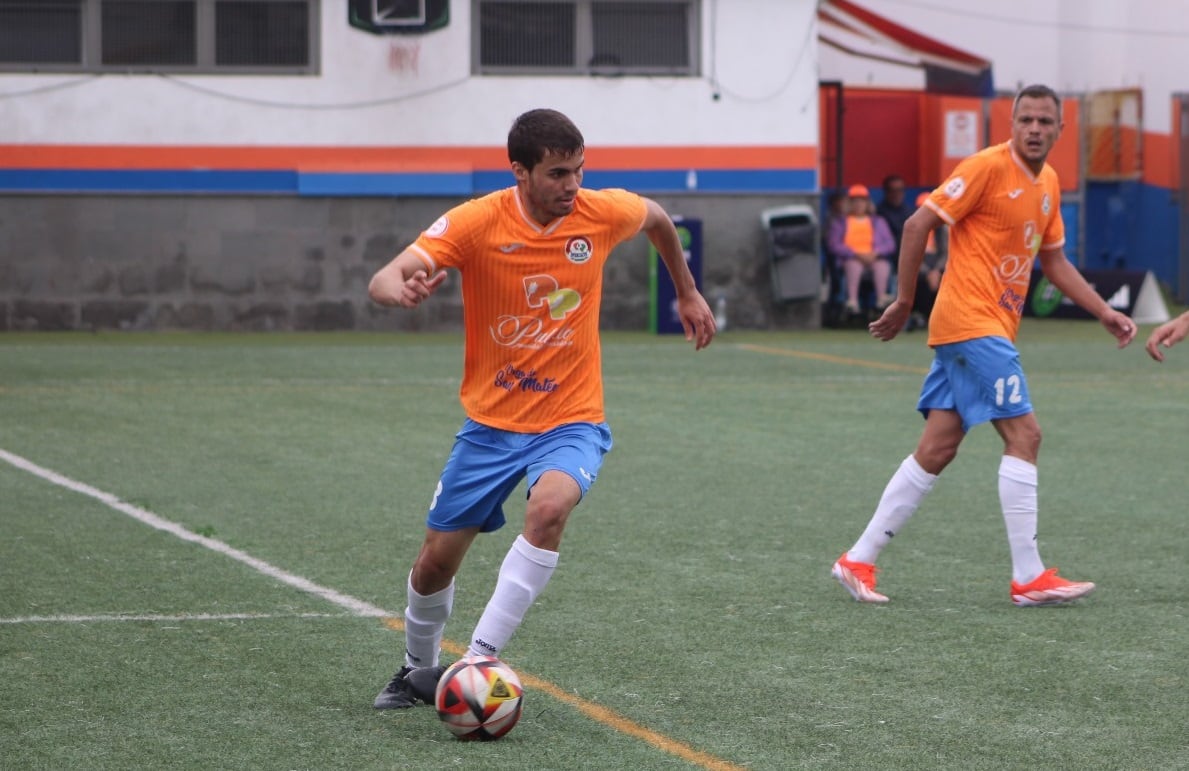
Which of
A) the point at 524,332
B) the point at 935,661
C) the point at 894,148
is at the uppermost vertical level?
the point at 894,148

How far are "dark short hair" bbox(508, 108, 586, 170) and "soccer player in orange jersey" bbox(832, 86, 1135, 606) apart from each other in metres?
2.29

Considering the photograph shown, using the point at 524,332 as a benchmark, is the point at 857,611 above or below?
below

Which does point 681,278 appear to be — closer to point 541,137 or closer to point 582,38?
point 541,137

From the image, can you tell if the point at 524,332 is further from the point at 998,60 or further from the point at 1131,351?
the point at 998,60

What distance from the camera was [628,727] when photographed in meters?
5.44

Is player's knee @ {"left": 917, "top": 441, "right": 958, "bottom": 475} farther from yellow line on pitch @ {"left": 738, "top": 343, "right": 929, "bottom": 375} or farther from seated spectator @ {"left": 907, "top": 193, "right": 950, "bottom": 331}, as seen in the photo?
seated spectator @ {"left": 907, "top": 193, "right": 950, "bottom": 331}

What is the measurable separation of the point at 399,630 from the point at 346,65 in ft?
55.5

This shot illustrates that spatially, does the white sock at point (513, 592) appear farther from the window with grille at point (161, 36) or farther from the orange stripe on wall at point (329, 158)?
the window with grille at point (161, 36)

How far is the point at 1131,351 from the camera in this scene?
20453 mm

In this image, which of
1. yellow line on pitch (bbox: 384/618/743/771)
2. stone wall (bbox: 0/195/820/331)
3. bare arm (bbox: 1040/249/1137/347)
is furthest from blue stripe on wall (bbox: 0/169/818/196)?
yellow line on pitch (bbox: 384/618/743/771)

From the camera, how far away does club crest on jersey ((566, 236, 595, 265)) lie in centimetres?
575

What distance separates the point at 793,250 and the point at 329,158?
229 inches

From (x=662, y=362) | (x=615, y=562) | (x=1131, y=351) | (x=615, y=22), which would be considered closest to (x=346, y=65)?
(x=615, y=22)

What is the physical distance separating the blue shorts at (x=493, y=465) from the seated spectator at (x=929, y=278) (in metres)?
17.7
